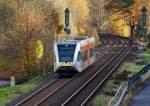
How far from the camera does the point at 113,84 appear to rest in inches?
1565

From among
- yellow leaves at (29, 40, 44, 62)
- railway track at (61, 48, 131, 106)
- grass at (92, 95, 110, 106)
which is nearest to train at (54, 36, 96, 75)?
railway track at (61, 48, 131, 106)

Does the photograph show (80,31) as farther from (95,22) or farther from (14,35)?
(14,35)

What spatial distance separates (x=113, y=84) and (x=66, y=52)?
19.1 feet

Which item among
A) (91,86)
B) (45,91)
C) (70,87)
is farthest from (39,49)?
(45,91)

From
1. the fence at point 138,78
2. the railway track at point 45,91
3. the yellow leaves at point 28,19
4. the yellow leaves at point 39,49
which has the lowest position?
the railway track at point 45,91

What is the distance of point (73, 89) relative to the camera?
3756cm

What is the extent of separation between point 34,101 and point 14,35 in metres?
25.3

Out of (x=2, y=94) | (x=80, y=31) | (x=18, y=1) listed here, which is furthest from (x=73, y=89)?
(x=80, y=31)

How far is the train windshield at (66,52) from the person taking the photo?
43197mm

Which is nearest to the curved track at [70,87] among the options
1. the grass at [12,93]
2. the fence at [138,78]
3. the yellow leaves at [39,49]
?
the grass at [12,93]

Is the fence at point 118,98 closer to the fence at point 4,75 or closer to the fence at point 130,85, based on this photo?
the fence at point 130,85

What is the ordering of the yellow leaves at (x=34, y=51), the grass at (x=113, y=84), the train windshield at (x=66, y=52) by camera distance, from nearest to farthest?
the grass at (x=113, y=84) < the train windshield at (x=66, y=52) < the yellow leaves at (x=34, y=51)

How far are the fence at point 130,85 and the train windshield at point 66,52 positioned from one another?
6.42 metres

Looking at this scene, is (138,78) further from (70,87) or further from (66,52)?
(66,52)
